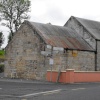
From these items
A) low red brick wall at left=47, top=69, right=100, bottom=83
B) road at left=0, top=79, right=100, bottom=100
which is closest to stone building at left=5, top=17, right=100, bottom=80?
low red brick wall at left=47, top=69, right=100, bottom=83

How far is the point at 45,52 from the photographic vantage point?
31.5 m

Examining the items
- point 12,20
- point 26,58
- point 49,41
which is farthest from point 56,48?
point 12,20

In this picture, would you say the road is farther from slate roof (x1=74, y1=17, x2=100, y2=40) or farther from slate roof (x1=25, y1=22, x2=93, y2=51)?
slate roof (x1=74, y1=17, x2=100, y2=40)

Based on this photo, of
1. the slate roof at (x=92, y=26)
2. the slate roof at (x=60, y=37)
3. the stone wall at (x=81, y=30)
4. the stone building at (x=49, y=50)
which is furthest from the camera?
the slate roof at (x=92, y=26)

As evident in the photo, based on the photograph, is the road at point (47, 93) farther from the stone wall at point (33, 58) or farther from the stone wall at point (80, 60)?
the stone wall at point (80, 60)

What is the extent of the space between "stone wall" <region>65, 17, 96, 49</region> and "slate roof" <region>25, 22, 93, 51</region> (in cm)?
59

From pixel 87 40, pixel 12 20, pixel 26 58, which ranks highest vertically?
pixel 12 20

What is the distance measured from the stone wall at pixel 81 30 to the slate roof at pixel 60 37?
59 cm

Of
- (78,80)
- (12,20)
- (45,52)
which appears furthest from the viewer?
(12,20)

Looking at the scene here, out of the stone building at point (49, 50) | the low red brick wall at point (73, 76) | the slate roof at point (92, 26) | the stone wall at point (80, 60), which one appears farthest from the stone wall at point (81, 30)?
the low red brick wall at point (73, 76)

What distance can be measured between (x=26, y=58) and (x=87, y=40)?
8.01 meters

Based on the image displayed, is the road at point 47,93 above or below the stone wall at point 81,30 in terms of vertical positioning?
below

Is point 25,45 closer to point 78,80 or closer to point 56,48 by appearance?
point 56,48

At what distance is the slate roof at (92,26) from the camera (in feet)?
124
